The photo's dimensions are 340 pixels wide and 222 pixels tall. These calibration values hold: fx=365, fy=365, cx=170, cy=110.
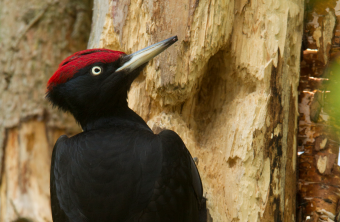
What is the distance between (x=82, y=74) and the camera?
2.43 meters

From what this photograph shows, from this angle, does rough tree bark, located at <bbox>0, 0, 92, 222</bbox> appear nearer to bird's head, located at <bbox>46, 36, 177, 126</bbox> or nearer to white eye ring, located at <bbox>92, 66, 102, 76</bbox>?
bird's head, located at <bbox>46, 36, 177, 126</bbox>

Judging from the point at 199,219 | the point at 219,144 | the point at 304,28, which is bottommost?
the point at 199,219

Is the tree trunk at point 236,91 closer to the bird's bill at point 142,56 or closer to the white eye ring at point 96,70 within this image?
the bird's bill at point 142,56

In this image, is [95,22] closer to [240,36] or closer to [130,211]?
[240,36]

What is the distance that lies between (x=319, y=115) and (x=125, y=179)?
164cm

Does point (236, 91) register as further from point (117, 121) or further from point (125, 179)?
point (125, 179)

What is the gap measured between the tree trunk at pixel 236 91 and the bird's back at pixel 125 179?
39 centimetres

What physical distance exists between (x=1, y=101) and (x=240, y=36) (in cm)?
340

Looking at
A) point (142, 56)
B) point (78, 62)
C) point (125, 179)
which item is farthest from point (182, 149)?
point (78, 62)

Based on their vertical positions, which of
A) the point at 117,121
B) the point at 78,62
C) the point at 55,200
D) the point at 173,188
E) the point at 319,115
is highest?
the point at 78,62

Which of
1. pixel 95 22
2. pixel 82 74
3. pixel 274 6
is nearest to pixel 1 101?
pixel 95 22

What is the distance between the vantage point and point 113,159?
2270 mm

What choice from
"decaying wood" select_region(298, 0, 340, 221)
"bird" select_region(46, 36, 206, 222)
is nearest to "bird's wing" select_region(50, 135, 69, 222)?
"bird" select_region(46, 36, 206, 222)

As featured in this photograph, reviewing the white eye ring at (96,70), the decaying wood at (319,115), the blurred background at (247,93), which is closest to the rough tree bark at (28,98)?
the blurred background at (247,93)
